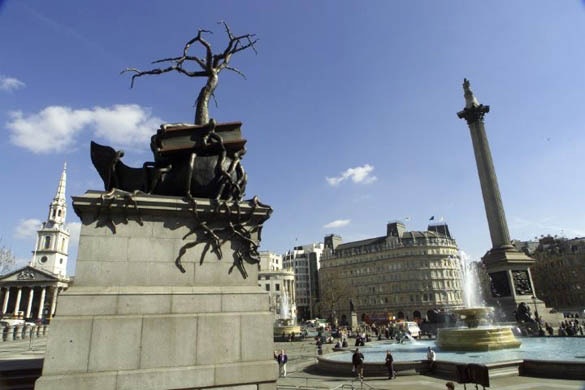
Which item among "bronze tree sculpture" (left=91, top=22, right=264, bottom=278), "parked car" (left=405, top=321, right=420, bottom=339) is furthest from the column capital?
"bronze tree sculpture" (left=91, top=22, right=264, bottom=278)

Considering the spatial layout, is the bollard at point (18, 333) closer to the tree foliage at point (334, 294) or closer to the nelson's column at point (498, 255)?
the nelson's column at point (498, 255)

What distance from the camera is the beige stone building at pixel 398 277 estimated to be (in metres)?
102

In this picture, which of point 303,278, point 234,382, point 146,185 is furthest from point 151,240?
point 303,278

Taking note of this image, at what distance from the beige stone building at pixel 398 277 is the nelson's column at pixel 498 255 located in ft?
199

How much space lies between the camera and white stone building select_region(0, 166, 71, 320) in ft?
360

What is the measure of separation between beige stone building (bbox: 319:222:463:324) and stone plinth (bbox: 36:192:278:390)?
91642 millimetres

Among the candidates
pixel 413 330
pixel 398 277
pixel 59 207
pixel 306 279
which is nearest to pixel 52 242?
pixel 59 207

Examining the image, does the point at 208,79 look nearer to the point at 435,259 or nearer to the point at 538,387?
the point at 538,387

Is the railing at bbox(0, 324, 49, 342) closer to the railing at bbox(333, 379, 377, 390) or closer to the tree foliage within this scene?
the railing at bbox(333, 379, 377, 390)

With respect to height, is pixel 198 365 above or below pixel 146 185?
below

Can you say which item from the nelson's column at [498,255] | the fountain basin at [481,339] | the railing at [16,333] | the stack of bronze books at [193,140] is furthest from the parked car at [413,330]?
the railing at [16,333]

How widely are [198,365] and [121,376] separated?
4.57 ft

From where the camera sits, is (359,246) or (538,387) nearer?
(538,387)

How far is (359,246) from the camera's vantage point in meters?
124
